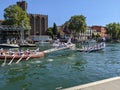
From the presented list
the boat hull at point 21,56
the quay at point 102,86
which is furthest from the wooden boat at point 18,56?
the quay at point 102,86

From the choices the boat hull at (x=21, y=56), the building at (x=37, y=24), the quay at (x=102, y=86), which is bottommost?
the boat hull at (x=21, y=56)

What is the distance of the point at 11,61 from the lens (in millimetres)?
40031

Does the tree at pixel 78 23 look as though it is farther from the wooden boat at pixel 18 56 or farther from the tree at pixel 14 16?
the wooden boat at pixel 18 56

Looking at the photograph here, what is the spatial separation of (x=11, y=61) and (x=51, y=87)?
19184 millimetres

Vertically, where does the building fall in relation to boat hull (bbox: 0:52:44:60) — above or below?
above

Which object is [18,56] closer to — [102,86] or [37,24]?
[102,86]

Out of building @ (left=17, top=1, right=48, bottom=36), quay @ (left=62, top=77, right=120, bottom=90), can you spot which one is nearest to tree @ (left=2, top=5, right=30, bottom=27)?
building @ (left=17, top=1, right=48, bottom=36)

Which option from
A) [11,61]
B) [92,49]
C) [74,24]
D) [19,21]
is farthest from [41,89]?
[74,24]

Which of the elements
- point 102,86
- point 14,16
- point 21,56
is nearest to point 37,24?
point 14,16

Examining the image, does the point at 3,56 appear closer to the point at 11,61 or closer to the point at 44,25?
the point at 11,61

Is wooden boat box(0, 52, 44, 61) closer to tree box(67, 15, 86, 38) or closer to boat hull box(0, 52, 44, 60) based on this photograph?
boat hull box(0, 52, 44, 60)

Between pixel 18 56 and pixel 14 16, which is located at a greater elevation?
pixel 14 16

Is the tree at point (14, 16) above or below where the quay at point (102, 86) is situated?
above

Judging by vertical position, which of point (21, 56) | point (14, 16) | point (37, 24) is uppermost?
point (14, 16)
